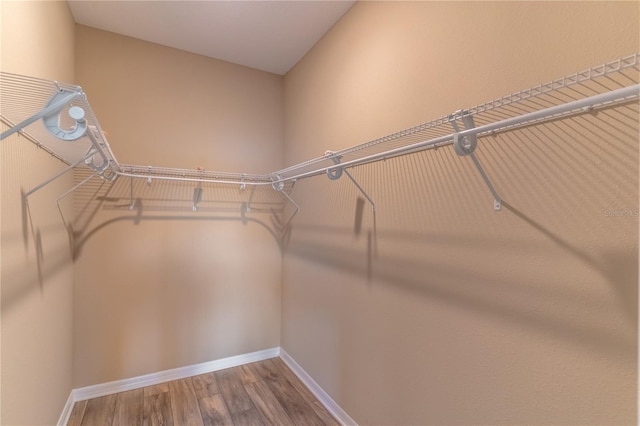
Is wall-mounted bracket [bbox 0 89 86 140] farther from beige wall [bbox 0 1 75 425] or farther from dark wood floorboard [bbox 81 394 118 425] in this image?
dark wood floorboard [bbox 81 394 118 425]

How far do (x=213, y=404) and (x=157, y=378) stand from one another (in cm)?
56

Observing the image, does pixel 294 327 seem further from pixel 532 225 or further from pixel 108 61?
pixel 108 61

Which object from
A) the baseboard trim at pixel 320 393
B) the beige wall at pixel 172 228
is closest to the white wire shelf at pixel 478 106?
the beige wall at pixel 172 228

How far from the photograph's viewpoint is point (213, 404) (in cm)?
201

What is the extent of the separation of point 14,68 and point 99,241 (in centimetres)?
129

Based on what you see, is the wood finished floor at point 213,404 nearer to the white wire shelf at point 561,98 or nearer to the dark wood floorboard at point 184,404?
the dark wood floorboard at point 184,404

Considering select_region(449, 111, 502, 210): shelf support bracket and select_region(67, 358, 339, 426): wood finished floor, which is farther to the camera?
select_region(67, 358, 339, 426): wood finished floor

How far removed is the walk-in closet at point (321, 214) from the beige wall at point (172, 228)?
15mm

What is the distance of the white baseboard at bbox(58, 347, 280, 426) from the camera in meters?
2.00

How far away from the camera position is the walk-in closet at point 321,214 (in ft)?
2.64

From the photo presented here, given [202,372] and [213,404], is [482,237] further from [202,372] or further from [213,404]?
[202,372]

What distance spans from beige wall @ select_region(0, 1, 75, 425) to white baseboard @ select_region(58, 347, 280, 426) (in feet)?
0.62

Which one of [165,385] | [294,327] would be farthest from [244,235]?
[165,385]

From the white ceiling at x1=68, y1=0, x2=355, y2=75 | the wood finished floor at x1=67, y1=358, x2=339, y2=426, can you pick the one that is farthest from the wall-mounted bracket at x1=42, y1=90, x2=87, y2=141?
the wood finished floor at x1=67, y1=358, x2=339, y2=426
